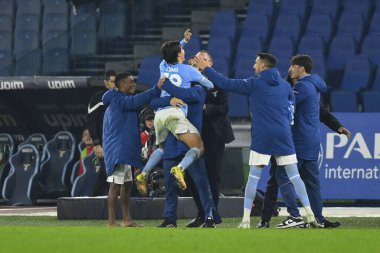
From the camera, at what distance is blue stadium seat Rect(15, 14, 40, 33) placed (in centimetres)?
3112

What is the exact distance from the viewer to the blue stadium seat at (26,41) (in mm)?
30486

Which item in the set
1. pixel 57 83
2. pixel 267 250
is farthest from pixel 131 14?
pixel 267 250

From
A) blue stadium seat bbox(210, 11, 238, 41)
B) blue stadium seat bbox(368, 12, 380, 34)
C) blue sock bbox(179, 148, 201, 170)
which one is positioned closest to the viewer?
blue sock bbox(179, 148, 201, 170)

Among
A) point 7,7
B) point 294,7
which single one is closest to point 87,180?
point 294,7

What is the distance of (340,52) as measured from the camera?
27.4 metres

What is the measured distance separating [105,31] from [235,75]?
113 inches

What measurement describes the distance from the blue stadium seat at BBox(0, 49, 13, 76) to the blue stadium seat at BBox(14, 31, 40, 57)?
72 cm

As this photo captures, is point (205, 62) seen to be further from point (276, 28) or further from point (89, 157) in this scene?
point (276, 28)

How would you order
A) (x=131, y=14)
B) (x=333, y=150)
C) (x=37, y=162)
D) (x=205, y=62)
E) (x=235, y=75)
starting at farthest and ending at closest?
(x=131, y=14) < (x=235, y=75) < (x=37, y=162) < (x=333, y=150) < (x=205, y=62)

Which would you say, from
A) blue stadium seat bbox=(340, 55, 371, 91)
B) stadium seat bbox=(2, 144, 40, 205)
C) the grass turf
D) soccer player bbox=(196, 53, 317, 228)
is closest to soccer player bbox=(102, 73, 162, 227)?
soccer player bbox=(196, 53, 317, 228)

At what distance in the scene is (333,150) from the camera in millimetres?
21375

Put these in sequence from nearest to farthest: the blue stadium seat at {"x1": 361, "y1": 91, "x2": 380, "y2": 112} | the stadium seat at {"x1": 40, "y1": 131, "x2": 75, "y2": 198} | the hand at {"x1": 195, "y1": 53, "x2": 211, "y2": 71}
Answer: the hand at {"x1": 195, "y1": 53, "x2": 211, "y2": 71} < the stadium seat at {"x1": 40, "y1": 131, "x2": 75, "y2": 198} < the blue stadium seat at {"x1": 361, "y1": 91, "x2": 380, "y2": 112}

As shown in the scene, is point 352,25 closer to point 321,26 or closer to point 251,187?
point 321,26

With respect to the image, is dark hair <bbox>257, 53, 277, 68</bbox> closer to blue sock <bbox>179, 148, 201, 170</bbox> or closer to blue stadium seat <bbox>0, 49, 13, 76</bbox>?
blue sock <bbox>179, 148, 201, 170</bbox>
